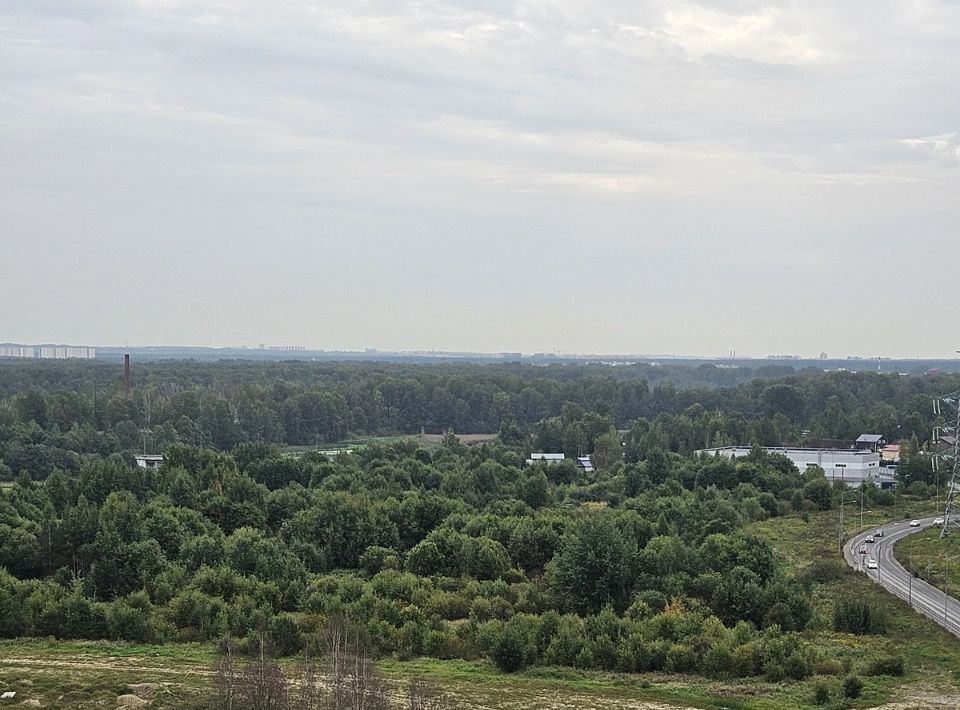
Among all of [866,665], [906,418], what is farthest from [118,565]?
[906,418]

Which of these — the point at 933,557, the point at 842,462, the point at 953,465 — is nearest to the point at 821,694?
the point at 933,557

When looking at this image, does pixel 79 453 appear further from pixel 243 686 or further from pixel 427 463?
pixel 243 686

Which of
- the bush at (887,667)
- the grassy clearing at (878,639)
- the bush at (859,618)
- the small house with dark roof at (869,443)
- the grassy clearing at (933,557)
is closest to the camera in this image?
the grassy clearing at (878,639)

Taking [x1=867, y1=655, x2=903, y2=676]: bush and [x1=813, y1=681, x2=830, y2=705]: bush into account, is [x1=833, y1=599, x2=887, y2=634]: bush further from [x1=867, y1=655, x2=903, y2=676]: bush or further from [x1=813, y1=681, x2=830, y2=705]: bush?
[x1=813, y1=681, x2=830, y2=705]: bush

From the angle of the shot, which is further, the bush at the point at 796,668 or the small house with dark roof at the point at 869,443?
the small house with dark roof at the point at 869,443

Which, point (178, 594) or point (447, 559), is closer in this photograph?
point (178, 594)

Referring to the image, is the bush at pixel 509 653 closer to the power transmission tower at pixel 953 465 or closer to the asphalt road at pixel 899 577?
the asphalt road at pixel 899 577

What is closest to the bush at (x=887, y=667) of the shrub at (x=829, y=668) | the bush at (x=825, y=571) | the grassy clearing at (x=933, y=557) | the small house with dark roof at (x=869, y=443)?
the shrub at (x=829, y=668)
